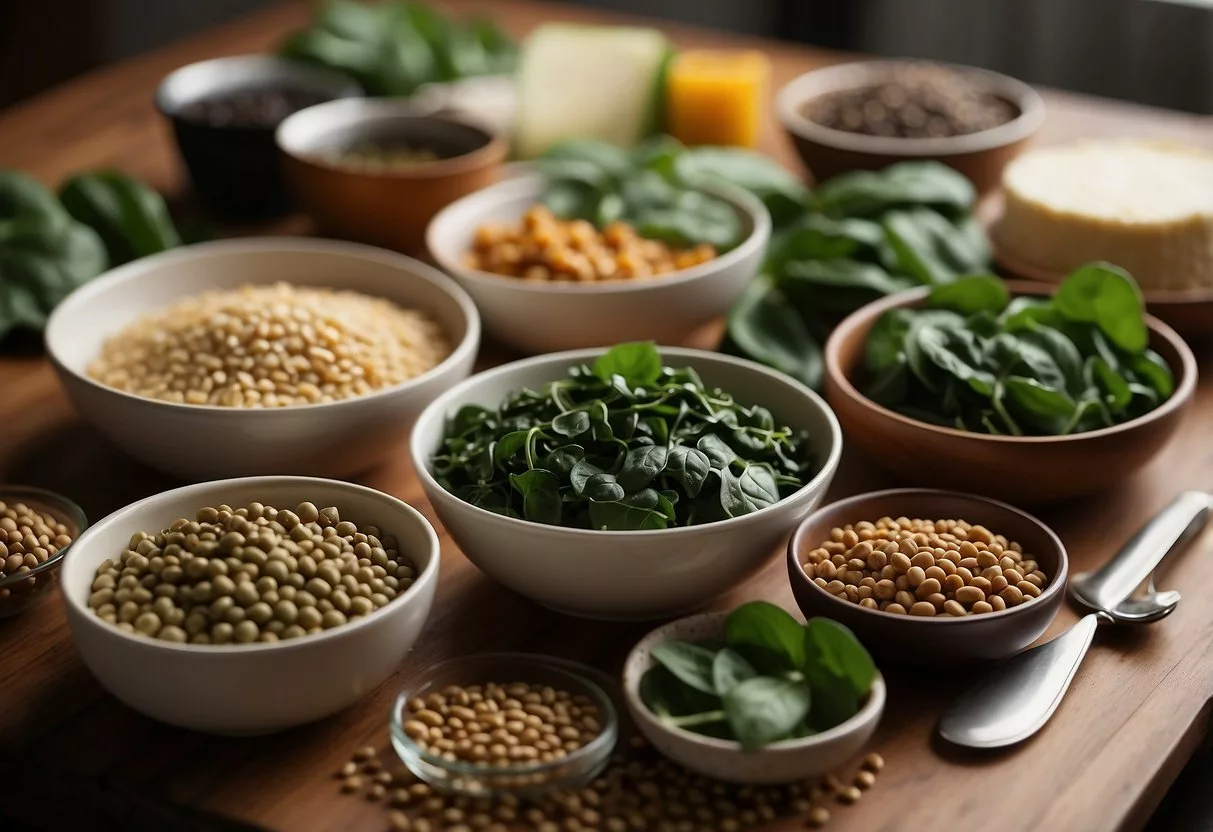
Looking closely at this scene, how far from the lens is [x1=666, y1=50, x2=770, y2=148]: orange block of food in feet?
8.29

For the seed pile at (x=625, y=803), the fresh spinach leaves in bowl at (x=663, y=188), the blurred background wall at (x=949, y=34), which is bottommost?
the blurred background wall at (x=949, y=34)

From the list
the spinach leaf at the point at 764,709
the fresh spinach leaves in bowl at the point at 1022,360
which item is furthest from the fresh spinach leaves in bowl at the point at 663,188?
the spinach leaf at the point at 764,709

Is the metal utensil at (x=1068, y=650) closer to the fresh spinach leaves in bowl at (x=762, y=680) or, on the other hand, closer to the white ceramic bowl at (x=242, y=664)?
the fresh spinach leaves in bowl at (x=762, y=680)

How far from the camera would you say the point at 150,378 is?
1.72 m

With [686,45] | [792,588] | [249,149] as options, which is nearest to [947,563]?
[792,588]

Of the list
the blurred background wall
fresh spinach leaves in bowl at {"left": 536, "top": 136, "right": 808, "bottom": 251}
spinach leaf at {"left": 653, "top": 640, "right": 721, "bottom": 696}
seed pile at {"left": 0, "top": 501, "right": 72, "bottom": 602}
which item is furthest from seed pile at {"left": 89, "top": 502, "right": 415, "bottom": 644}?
Answer: the blurred background wall

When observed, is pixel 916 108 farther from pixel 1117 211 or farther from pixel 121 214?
pixel 121 214

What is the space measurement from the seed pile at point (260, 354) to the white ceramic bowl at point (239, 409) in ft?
0.16

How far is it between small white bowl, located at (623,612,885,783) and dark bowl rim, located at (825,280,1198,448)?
0.44m

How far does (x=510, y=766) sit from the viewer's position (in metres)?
1.23

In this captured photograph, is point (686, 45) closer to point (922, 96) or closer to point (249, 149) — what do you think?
point (922, 96)

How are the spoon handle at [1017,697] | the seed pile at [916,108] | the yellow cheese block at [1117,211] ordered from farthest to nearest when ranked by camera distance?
the seed pile at [916,108], the yellow cheese block at [1117,211], the spoon handle at [1017,697]

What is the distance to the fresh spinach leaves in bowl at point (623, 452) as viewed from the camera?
1425mm

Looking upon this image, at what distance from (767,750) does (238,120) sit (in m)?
1.65
